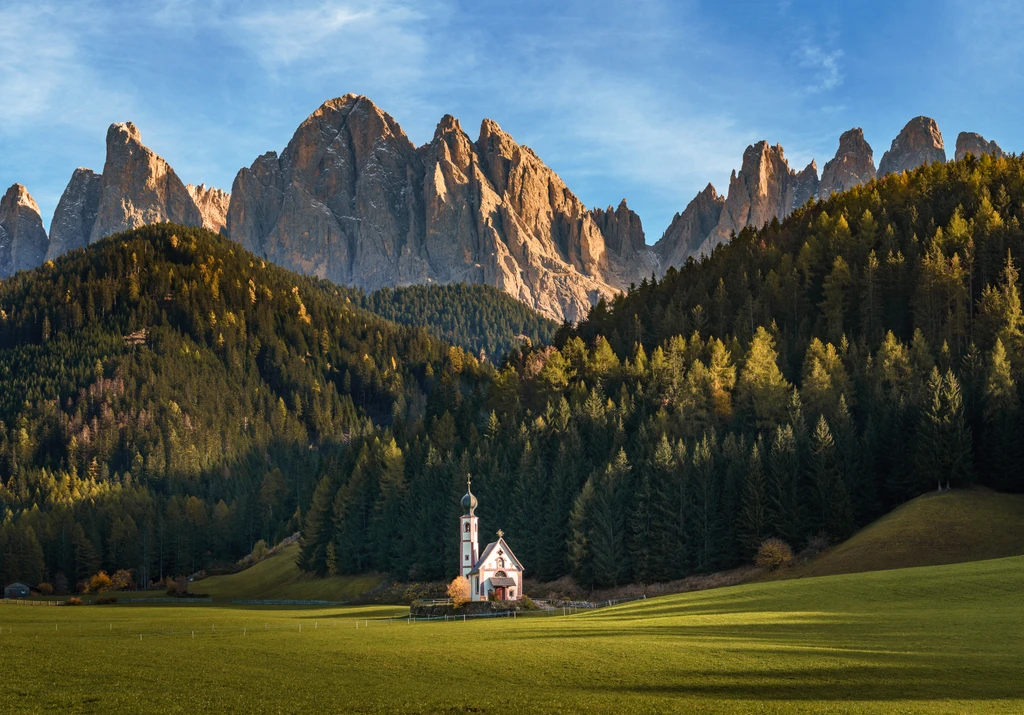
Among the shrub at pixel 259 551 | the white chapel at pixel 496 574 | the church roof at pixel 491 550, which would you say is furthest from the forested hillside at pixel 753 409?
the shrub at pixel 259 551

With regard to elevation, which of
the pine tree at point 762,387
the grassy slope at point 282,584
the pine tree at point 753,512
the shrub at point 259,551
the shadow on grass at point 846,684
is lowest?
the grassy slope at point 282,584

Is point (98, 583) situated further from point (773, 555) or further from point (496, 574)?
point (773, 555)

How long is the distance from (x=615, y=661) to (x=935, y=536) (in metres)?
49.3

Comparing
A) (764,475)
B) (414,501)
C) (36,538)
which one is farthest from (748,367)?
(36,538)

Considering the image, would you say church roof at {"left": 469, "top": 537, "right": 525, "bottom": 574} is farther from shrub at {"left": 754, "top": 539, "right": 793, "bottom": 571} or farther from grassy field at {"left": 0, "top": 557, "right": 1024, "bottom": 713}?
grassy field at {"left": 0, "top": 557, "right": 1024, "bottom": 713}

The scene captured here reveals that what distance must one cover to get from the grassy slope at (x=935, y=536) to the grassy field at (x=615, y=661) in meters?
13.4

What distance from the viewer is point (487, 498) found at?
378ft

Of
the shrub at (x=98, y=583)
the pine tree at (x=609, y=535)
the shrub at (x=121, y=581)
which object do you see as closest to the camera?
the pine tree at (x=609, y=535)

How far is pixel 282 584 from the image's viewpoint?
129625 mm

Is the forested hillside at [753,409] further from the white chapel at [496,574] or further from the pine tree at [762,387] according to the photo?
the white chapel at [496,574]

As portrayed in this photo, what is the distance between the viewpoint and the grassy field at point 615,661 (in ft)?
111

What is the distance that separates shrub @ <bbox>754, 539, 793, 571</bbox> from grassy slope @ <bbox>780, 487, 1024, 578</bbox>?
2651 mm

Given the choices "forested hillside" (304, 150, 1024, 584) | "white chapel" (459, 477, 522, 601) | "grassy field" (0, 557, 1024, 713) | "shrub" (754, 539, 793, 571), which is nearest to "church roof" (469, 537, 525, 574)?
"white chapel" (459, 477, 522, 601)

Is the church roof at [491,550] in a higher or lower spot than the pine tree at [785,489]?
lower
